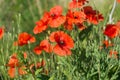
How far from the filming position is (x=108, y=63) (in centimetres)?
306

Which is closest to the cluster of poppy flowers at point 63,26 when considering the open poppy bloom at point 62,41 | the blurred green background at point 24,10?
the open poppy bloom at point 62,41

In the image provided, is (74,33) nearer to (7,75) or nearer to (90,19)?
(90,19)

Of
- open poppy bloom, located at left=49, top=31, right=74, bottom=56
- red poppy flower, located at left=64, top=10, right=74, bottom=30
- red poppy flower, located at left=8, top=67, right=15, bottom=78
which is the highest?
red poppy flower, located at left=64, top=10, right=74, bottom=30

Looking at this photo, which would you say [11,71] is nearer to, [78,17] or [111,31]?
[78,17]

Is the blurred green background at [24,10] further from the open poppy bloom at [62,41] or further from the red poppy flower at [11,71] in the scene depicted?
the open poppy bloom at [62,41]

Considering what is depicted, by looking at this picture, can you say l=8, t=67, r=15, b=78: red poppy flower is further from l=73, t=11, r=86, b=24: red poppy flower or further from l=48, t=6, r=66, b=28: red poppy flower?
l=73, t=11, r=86, b=24: red poppy flower

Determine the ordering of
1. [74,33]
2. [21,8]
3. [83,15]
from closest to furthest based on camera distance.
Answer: [83,15] < [74,33] < [21,8]

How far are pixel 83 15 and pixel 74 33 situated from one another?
0.78 feet

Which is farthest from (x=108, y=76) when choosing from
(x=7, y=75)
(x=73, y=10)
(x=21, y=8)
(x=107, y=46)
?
(x=21, y=8)

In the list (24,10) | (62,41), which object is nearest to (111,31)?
(62,41)

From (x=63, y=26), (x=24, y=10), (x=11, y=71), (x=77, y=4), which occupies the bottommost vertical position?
(x=11, y=71)

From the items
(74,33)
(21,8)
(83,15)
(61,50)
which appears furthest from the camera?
(21,8)

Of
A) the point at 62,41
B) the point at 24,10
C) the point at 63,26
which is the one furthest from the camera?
the point at 24,10

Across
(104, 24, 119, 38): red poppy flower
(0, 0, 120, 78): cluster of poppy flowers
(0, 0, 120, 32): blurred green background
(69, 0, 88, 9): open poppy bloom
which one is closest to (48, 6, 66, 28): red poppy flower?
(0, 0, 120, 78): cluster of poppy flowers
